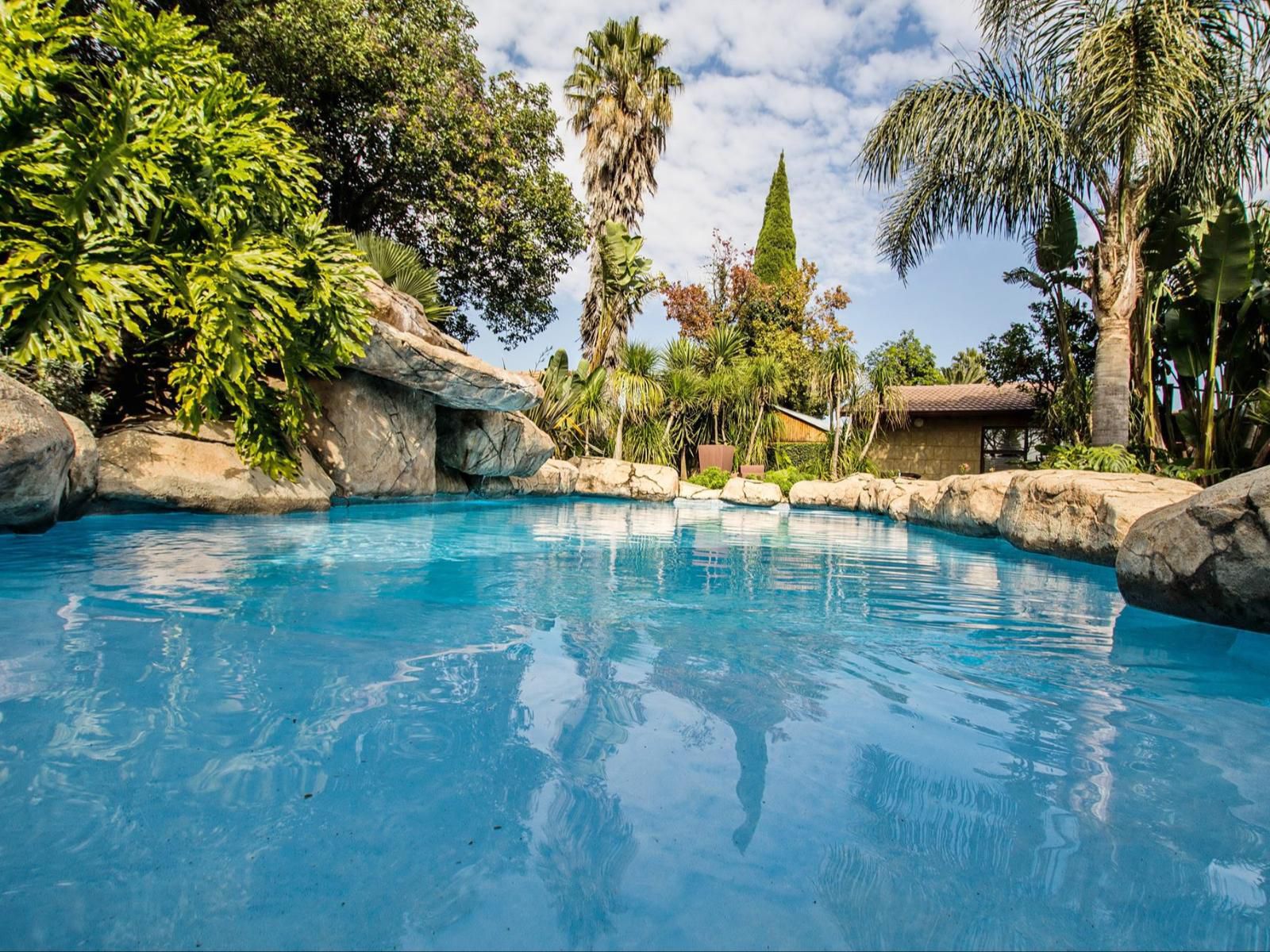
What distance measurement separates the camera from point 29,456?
5.02 m

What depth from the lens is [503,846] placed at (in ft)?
5.02

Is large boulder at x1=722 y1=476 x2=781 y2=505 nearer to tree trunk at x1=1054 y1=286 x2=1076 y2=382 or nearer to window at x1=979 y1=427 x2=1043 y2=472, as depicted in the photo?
tree trunk at x1=1054 y1=286 x2=1076 y2=382

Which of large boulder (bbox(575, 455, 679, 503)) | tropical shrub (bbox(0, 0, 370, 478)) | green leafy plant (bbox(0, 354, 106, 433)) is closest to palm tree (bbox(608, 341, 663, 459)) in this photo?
large boulder (bbox(575, 455, 679, 503))

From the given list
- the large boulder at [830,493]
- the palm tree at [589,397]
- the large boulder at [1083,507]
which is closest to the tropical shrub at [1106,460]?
the large boulder at [1083,507]

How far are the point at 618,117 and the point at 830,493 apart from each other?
1278 cm

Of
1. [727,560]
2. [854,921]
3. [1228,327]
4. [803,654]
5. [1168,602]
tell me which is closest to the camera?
[854,921]

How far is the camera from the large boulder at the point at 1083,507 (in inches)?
241

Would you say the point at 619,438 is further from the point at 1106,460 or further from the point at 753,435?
the point at 1106,460

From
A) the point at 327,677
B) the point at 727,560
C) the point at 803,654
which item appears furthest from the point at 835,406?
the point at 327,677

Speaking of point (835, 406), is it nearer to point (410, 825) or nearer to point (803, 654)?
point (803, 654)

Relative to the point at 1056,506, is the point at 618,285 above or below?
above

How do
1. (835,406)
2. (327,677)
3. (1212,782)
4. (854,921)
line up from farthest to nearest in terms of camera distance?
(835,406) < (327,677) < (1212,782) < (854,921)

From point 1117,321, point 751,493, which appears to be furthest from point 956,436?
point 1117,321

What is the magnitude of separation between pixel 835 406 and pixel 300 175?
13.7 metres
